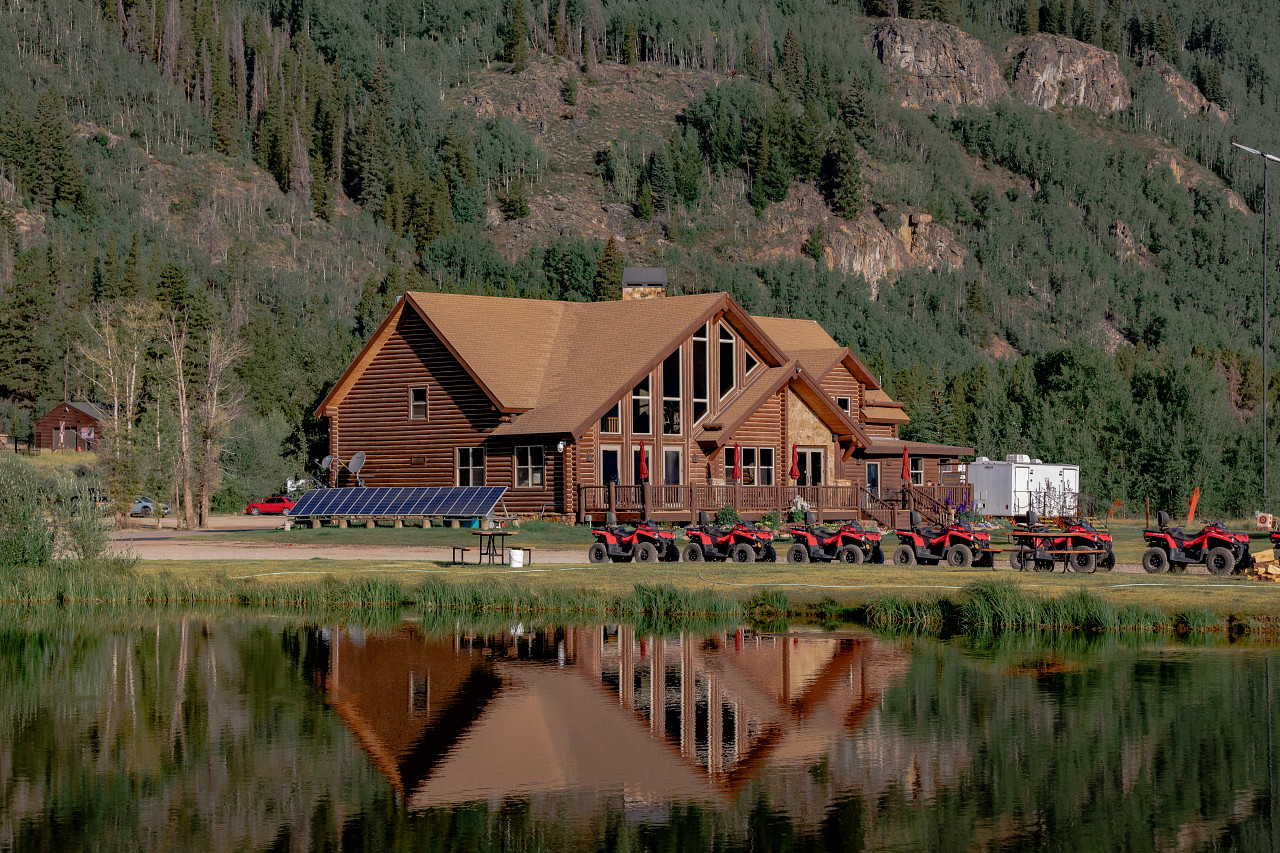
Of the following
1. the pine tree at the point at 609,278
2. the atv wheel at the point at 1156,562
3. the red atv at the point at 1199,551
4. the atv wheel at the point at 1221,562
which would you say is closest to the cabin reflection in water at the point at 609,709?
the atv wheel at the point at 1156,562

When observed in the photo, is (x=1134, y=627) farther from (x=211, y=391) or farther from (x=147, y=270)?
(x=147, y=270)

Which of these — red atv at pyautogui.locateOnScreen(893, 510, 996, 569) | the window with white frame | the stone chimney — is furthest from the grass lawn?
the stone chimney

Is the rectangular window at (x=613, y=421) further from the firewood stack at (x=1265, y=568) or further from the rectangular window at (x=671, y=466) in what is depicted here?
the firewood stack at (x=1265, y=568)

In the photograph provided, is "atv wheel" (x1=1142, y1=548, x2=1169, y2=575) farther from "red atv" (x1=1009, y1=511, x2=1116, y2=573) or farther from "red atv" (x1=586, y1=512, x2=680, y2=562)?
"red atv" (x1=586, y1=512, x2=680, y2=562)

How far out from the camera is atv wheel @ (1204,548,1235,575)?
114ft

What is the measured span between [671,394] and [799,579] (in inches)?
993

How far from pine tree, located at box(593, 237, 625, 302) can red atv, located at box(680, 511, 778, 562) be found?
11370 centimetres

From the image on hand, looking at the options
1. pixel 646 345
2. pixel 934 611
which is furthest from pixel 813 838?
pixel 646 345

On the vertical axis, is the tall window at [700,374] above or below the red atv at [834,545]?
above

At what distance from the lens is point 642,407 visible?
57.2 metres

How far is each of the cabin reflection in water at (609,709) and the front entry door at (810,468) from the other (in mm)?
31834

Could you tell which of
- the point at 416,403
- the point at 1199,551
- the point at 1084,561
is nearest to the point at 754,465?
the point at 416,403

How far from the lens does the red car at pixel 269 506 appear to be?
256ft

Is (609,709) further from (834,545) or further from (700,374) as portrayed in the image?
(700,374)
